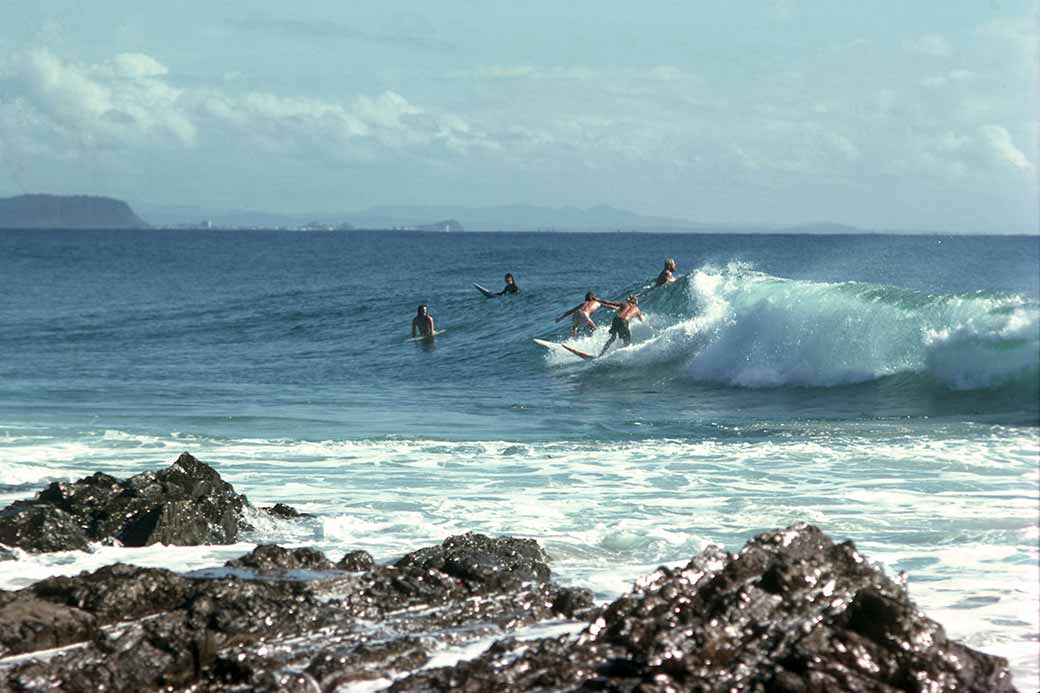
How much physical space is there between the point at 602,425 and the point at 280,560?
9.06 meters

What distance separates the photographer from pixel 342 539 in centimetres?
895

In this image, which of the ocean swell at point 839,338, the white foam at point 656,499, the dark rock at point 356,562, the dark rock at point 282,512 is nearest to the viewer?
the dark rock at point 356,562

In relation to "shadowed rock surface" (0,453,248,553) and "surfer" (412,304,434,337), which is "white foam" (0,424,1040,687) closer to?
"shadowed rock surface" (0,453,248,553)

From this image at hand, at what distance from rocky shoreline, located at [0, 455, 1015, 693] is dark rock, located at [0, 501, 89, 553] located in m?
1.53

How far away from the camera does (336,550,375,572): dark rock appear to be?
7406mm

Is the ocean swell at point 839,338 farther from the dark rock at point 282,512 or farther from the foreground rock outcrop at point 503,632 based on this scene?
the foreground rock outcrop at point 503,632

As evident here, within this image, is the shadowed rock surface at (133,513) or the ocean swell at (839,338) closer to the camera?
the shadowed rock surface at (133,513)

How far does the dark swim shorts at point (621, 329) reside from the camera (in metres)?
25.5

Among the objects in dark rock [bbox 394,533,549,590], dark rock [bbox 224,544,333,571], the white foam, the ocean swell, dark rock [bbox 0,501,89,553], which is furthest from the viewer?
the ocean swell

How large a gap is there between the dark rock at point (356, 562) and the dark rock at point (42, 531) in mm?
1857

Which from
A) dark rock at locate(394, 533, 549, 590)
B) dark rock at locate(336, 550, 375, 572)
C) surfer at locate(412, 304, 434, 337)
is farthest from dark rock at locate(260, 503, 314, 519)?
surfer at locate(412, 304, 434, 337)

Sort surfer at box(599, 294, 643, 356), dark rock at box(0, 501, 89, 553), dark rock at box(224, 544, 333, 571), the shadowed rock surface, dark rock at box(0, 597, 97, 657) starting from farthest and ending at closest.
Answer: surfer at box(599, 294, 643, 356)
the shadowed rock surface
dark rock at box(0, 501, 89, 553)
dark rock at box(224, 544, 333, 571)
dark rock at box(0, 597, 97, 657)

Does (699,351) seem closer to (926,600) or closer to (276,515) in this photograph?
(276,515)

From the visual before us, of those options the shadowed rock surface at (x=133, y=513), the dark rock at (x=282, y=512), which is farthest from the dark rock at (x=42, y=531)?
the dark rock at (x=282, y=512)
